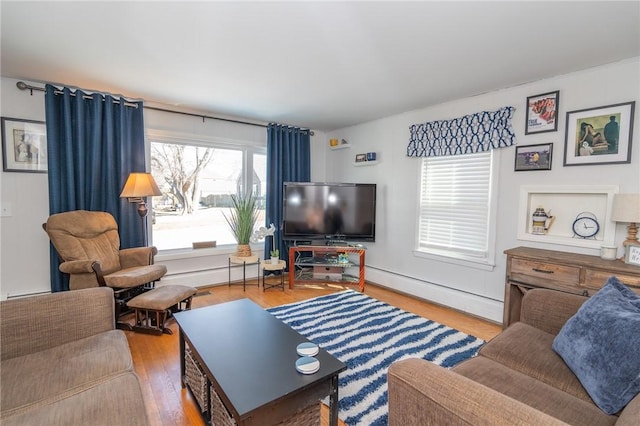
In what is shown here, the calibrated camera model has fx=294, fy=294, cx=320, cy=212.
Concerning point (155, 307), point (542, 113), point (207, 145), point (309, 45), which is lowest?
point (155, 307)

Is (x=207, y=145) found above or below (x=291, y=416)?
above

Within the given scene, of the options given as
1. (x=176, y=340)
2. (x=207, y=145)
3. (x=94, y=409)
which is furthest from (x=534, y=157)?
(x=207, y=145)

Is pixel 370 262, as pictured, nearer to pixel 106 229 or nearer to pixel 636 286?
pixel 636 286

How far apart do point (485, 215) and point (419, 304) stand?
1.24m

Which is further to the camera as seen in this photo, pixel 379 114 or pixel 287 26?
pixel 379 114

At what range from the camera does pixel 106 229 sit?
9.88ft

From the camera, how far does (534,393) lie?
1225 millimetres

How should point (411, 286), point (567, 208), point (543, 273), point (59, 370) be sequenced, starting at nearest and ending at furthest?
1. point (59, 370)
2. point (543, 273)
3. point (567, 208)
4. point (411, 286)

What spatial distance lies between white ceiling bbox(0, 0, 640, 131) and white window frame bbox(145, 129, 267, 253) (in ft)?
1.86

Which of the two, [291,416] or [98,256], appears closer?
[291,416]

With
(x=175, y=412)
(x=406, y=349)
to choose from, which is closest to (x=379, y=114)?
(x=406, y=349)

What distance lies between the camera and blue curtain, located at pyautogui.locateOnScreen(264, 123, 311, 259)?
435 centimetres

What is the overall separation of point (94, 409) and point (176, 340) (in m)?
1.50

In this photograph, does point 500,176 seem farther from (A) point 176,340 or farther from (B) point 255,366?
(A) point 176,340
